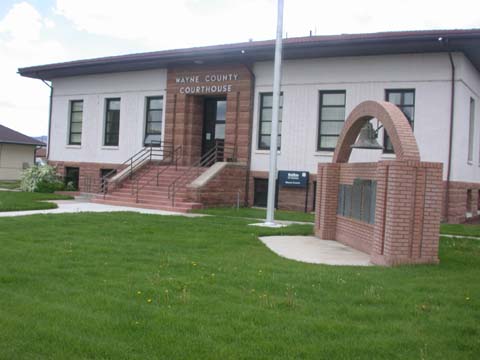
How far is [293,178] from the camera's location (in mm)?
20891

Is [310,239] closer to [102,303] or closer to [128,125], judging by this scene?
[102,303]

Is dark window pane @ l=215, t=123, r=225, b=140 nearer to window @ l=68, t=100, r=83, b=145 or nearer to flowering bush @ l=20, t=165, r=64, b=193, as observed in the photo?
flowering bush @ l=20, t=165, r=64, b=193

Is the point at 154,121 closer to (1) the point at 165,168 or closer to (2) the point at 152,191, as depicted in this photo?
(1) the point at 165,168

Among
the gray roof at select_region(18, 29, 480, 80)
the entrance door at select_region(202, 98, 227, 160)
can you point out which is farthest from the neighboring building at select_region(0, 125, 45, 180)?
the entrance door at select_region(202, 98, 227, 160)

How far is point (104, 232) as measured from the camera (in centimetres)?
1195

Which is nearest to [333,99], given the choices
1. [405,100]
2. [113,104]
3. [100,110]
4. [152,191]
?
[405,100]

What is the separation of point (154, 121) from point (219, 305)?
1923cm

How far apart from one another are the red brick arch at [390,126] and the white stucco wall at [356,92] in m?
7.16

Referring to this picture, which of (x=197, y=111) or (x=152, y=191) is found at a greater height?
(x=197, y=111)

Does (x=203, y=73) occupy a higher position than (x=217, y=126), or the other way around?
(x=203, y=73)

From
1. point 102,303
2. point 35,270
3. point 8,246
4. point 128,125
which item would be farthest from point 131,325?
point 128,125

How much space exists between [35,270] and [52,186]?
59.5 feet

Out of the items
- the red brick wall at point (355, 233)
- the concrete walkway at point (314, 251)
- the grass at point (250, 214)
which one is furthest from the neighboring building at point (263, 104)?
the red brick wall at point (355, 233)

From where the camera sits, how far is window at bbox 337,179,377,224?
34.4ft
